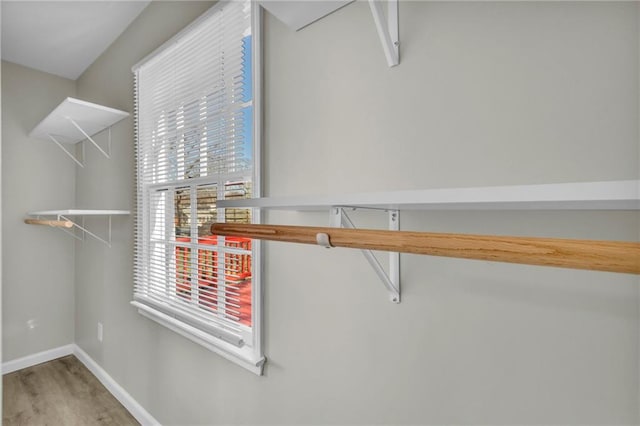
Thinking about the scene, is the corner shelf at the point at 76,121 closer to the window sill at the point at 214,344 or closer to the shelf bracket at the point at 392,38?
the window sill at the point at 214,344

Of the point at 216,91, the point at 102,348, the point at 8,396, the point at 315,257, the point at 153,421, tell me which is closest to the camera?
the point at 315,257

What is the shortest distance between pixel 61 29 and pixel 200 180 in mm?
1560

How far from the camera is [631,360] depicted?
0.56m

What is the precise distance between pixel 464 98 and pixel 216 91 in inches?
41.5

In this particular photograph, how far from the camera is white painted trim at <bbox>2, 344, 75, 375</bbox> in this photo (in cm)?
238

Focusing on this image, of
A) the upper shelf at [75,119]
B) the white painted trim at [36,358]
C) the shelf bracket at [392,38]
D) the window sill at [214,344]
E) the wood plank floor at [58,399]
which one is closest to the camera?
the shelf bracket at [392,38]

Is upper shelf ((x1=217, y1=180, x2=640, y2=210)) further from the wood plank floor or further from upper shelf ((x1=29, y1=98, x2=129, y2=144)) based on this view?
the wood plank floor

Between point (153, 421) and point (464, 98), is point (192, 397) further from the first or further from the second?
point (464, 98)

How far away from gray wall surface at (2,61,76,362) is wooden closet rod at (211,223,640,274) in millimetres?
2952

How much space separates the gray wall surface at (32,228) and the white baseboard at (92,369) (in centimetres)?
5

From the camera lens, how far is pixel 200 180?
4.87ft

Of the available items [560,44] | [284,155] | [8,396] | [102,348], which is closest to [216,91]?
[284,155]

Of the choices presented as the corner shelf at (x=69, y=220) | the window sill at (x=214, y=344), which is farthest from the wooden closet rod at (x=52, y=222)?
the window sill at (x=214, y=344)

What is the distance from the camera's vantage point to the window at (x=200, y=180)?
1.26 m
